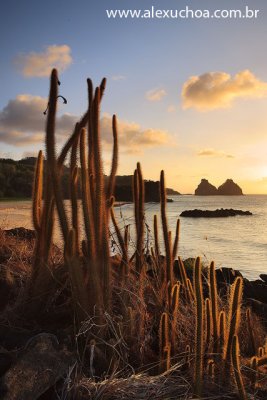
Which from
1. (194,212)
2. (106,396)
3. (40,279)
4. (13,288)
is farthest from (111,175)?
(194,212)

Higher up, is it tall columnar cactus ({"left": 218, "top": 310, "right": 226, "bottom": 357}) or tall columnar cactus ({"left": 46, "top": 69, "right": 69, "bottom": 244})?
tall columnar cactus ({"left": 46, "top": 69, "right": 69, "bottom": 244})

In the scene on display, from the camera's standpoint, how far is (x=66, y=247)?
3.07 m

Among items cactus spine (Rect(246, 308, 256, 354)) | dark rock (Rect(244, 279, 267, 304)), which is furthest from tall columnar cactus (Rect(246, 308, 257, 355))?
dark rock (Rect(244, 279, 267, 304))

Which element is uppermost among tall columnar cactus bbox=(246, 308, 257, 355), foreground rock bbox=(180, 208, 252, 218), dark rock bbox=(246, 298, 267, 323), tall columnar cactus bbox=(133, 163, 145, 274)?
tall columnar cactus bbox=(133, 163, 145, 274)

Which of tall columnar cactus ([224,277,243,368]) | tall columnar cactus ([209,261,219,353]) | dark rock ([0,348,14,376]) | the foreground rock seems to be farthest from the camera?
the foreground rock

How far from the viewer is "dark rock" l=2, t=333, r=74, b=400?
233cm

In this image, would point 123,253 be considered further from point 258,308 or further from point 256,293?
point 256,293

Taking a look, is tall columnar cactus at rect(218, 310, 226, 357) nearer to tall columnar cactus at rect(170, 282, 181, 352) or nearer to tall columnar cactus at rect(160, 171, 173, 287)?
tall columnar cactus at rect(170, 282, 181, 352)

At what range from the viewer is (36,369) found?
8.05ft

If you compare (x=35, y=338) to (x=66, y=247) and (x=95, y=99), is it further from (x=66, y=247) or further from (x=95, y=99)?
(x=95, y=99)

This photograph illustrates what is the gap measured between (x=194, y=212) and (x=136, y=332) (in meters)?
45.9

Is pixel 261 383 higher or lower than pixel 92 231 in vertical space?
lower

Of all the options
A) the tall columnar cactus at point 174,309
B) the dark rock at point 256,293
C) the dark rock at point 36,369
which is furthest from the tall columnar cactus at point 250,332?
the dark rock at point 256,293

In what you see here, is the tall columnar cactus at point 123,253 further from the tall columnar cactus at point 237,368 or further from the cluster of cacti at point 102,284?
the tall columnar cactus at point 237,368
